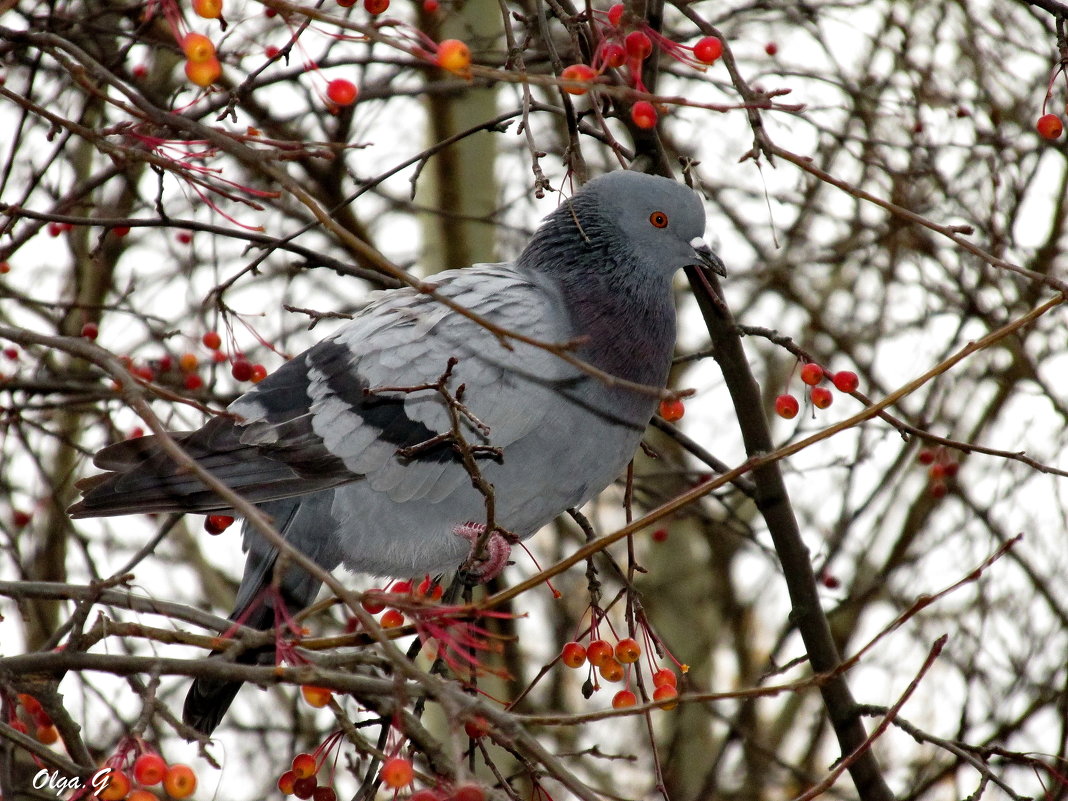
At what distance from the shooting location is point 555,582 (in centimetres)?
970

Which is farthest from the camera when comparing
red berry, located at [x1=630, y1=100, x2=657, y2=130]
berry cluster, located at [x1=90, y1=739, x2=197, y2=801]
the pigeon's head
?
the pigeon's head

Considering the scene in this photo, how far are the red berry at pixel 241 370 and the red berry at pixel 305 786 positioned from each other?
2.02 metres

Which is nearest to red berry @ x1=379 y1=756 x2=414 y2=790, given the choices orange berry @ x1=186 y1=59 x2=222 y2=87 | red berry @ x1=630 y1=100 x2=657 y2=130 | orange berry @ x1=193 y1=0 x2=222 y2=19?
orange berry @ x1=186 y1=59 x2=222 y2=87

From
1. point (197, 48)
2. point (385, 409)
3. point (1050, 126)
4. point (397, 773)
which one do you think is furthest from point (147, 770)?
point (1050, 126)

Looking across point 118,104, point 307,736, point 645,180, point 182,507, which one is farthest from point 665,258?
point 307,736

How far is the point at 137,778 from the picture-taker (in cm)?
252

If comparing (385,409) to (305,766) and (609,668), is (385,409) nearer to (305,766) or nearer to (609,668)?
(609,668)

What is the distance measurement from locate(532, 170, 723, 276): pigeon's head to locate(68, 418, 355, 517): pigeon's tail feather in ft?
4.69

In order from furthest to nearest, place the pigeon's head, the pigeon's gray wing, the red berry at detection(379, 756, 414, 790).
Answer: the pigeon's head → the pigeon's gray wing → the red berry at detection(379, 756, 414, 790)

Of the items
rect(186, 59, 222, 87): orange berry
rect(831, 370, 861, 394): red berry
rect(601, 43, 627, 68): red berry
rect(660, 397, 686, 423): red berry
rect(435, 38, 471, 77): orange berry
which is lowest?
rect(435, 38, 471, 77): orange berry

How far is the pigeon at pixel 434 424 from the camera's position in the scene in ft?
13.7

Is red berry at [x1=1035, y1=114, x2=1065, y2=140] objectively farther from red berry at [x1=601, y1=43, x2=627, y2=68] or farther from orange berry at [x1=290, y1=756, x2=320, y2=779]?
orange berry at [x1=290, y1=756, x2=320, y2=779]

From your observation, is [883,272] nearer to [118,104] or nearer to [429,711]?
[429,711]

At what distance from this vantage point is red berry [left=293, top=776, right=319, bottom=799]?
11.1 ft
